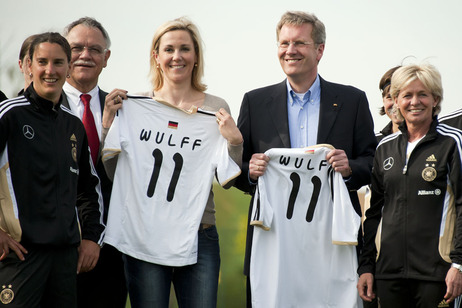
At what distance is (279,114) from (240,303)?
3427 millimetres

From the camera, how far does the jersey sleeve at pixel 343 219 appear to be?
4.48m

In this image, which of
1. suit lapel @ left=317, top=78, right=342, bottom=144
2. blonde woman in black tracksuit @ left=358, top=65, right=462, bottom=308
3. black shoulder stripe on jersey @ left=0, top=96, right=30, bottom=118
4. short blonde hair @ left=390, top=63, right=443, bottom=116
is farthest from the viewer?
suit lapel @ left=317, top=78, right=342, bottom=144

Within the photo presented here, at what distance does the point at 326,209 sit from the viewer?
464cm

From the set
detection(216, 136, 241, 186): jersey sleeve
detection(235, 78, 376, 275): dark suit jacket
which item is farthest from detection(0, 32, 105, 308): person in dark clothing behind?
detection(235, 78, 376, 275): dark suit jacket

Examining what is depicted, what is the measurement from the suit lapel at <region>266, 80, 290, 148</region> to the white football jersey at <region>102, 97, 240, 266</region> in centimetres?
41

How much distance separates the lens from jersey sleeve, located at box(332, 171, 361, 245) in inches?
177

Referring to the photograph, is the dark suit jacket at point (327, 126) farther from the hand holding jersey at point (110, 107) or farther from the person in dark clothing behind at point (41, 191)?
the person in dark clothing behind at point (41, 191)

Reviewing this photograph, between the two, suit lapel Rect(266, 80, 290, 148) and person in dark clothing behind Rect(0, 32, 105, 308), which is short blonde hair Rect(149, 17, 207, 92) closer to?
suit lapel Rect(266, 80, 290, 148)

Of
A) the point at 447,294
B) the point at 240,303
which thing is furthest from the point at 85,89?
the point at 240,303

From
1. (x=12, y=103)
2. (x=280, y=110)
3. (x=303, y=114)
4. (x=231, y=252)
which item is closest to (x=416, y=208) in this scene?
(x=303, y=114)

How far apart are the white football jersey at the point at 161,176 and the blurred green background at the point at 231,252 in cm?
299

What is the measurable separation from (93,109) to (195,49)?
2.93 feet

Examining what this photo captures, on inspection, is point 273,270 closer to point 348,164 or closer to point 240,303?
point 348,164

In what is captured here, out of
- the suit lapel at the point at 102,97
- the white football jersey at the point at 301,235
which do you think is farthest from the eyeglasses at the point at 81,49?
the white football jersey at the point at 301,235
